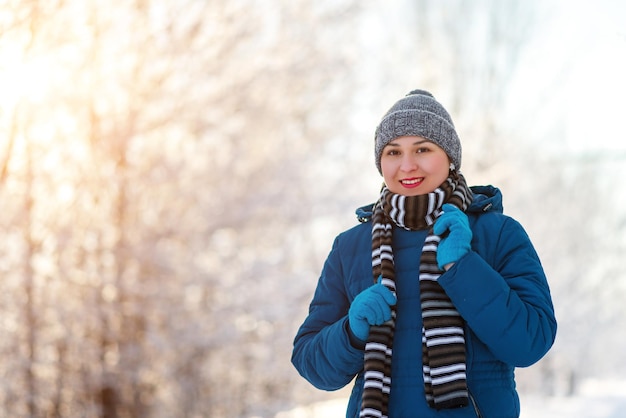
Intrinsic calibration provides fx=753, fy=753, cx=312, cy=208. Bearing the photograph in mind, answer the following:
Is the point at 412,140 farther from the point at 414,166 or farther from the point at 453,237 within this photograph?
the point at 453,237

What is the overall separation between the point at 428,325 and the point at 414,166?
→ 1.42 ft

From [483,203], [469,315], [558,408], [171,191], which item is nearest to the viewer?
[469,315]

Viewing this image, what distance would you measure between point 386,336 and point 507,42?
1085cm

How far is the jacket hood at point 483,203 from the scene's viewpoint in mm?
1964

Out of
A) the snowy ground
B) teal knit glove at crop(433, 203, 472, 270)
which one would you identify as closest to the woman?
teal knit glove at crop(433, 203, 472, 270)

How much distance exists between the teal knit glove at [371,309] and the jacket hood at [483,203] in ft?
1.15

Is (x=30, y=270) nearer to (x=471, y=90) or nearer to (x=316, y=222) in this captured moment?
(x=316, y=222)

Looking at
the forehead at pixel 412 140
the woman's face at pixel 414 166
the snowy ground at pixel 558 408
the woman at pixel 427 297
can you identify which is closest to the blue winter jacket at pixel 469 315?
the woman at pixel 427 297

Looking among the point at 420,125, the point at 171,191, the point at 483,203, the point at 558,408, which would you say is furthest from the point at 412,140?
the point at 558,408

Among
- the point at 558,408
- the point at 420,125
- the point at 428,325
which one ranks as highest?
the point at 420,125

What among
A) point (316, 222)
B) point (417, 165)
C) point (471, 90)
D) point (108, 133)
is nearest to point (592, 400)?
point (471, 90)

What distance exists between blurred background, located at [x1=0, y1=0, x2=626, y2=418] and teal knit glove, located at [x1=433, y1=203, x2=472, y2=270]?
4615 mm

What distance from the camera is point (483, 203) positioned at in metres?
1.96

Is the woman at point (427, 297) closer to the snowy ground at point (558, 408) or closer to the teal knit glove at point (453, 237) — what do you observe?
the teal knit glove at point (453, 237)
